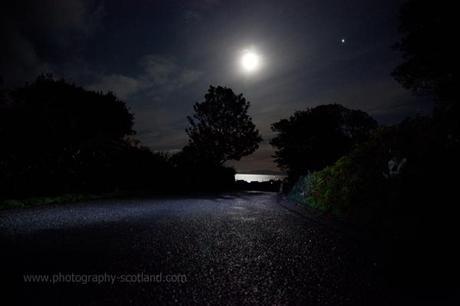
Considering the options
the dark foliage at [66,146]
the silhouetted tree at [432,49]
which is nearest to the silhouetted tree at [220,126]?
the dark foliage at [66,146]

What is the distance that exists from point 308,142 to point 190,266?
76.5 ft

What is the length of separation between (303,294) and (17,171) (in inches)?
735

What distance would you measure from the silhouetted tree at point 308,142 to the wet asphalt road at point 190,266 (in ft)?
61.8

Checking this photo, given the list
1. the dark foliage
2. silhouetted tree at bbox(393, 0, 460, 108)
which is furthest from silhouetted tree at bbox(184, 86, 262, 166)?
silhouetted tree at bbox(393, 0, 460, 108)

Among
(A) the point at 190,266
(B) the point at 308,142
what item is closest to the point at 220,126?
(B) the point at 308,142

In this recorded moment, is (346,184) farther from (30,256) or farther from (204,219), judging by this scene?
(30,256)

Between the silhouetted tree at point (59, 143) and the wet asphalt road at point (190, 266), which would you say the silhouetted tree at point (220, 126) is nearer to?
the silhouetted tree at point (59, 143)

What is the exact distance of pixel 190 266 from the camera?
4.64 metres

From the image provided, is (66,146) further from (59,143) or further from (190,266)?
(190,266)

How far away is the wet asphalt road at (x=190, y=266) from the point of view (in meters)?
3.45

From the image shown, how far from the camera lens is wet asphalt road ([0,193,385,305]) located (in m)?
3.45

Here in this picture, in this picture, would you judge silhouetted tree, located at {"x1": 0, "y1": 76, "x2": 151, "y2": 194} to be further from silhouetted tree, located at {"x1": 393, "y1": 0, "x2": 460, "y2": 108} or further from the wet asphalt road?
silhouetted tree, located at {"x1": 393, "y1": 0, "x2": 460, "y2": 108}

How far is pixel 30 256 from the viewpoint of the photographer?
5145 millimetres

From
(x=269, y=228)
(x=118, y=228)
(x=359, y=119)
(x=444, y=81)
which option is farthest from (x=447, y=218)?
(x=359, y=119)
